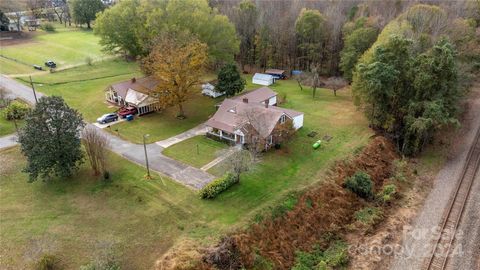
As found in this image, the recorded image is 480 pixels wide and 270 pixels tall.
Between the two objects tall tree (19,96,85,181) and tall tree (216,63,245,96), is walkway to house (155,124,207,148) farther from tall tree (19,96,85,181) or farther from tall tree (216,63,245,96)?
tall tree (19,96,85,181)

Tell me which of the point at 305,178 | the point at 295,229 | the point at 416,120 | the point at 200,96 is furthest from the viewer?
the point at 200,96

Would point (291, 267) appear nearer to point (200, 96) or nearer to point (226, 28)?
point (200, 96)

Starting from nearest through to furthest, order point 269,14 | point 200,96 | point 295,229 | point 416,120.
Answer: point 295,229 < point 416,120 < point 200,96 < point 269,14

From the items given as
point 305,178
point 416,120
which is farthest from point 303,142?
point 416,120

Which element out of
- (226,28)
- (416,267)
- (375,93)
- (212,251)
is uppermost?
(226,28)

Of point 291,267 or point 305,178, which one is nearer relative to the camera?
point 291,267

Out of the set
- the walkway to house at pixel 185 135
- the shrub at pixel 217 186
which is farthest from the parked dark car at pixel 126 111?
the shrub at pixel 217 186

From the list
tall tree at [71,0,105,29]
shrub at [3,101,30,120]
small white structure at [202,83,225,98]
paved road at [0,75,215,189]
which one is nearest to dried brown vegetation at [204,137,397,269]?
paved road at [0,75,215,189]

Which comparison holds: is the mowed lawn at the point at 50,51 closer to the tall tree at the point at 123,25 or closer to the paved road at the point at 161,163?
the tall tree at the point at 123,25
